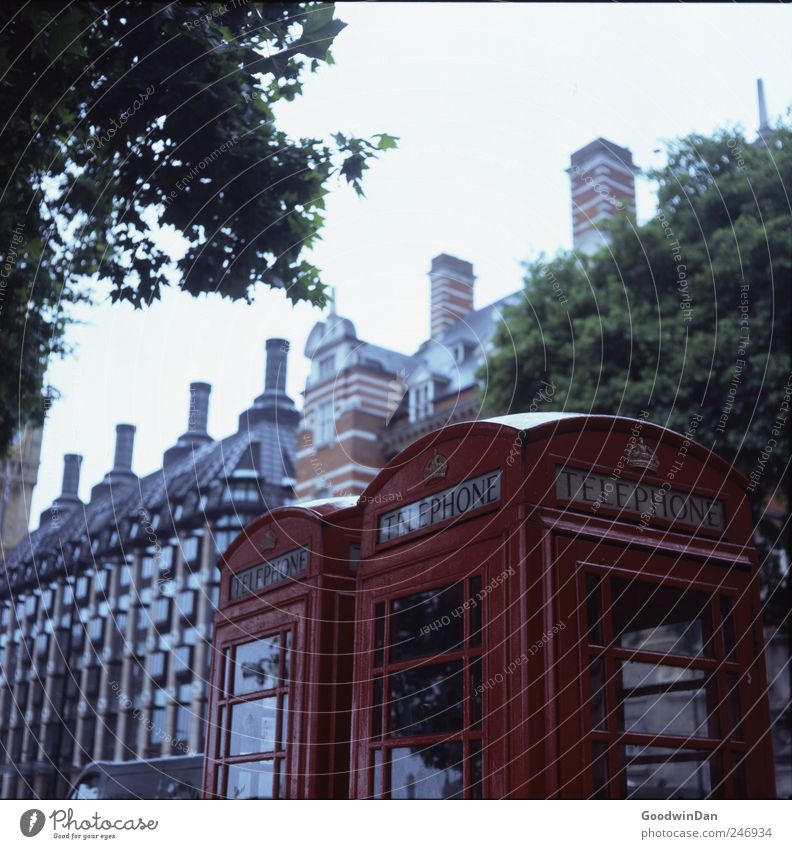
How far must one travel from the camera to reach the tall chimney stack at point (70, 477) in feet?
32.3

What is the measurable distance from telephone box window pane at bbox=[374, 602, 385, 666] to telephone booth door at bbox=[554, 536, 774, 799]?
89cm

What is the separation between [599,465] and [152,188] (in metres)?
3.28

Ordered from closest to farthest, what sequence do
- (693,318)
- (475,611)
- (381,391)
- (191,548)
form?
(475,611) < (693,318) < (381,391) < (191,548)

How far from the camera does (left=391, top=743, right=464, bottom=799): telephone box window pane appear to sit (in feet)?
12.1

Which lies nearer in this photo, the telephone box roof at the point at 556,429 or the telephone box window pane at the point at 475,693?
the telephone box window pane at the point at 475,693

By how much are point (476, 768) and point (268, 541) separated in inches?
A: 75.3

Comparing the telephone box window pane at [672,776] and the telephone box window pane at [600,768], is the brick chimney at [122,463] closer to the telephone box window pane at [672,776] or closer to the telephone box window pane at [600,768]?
the telephone box window pane at [672,776]

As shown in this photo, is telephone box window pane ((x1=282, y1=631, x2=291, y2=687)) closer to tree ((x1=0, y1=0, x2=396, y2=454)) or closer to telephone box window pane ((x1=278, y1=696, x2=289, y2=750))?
telephone box window pane ((x1=278, y1=696, x2=289, y2=750))

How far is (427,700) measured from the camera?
12.4 feet

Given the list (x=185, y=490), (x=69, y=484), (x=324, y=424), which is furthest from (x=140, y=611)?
(x=69, y=484)

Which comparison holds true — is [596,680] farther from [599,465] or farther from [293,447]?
[293,447]

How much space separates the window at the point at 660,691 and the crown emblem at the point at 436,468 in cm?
76

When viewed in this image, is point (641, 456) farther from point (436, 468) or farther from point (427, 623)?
point (427, 623)

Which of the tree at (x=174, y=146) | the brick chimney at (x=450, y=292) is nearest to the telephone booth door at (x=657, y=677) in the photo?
the tree at (x=174, y=146)
